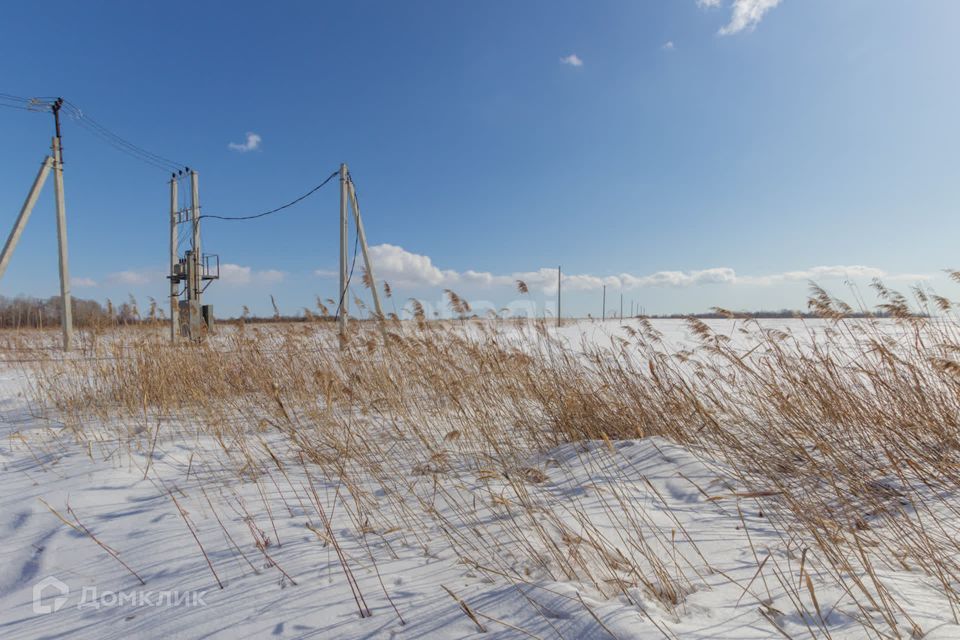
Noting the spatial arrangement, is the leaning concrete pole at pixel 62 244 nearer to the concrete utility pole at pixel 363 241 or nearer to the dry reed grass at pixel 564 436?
the dry reed grass at pixel 564 436

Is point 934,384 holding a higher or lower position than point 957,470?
higher

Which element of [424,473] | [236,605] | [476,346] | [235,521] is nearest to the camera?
[236,605]

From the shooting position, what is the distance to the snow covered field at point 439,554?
1.57 m

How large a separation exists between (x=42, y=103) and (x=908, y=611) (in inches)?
746

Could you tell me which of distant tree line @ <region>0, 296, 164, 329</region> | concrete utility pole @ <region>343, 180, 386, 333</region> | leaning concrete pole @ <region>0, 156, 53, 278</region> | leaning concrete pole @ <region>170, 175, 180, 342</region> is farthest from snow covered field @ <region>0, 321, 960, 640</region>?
leaning concrete pole @ <region>170, 175, 180, 342</region>

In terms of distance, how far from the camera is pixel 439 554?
2.12 m

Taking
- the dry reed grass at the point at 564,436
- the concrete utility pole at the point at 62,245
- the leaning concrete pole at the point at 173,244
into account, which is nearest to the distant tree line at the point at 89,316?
the dry reed grass at the point at 564,436

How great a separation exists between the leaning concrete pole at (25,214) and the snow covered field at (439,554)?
10.5 m

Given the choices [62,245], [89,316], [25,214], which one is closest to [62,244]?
[62,245]

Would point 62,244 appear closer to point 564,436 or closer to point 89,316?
point 89,316

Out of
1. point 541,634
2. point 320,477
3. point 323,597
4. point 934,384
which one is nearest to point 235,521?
point 320,477

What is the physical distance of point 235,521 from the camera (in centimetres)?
250

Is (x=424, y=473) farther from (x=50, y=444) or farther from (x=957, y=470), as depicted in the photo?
(x=50, y=444)

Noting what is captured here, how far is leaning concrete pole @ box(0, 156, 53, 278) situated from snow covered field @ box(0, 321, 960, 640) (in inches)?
414
